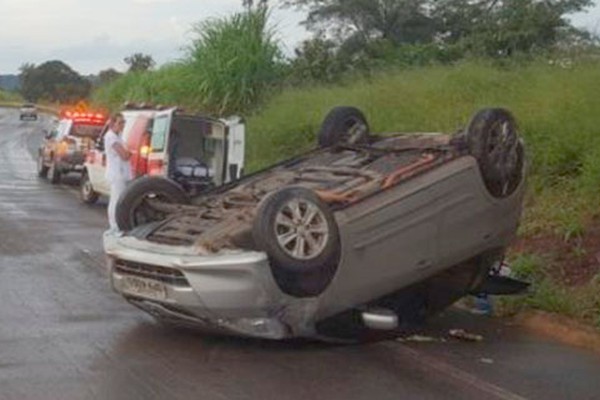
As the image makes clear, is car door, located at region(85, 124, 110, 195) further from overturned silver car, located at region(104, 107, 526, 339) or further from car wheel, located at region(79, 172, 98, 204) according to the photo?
overturned silver car, located at region(104, 107, 526, 339)

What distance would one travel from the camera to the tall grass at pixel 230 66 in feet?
85.7

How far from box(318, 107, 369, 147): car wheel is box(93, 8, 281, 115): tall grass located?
16.8 meters

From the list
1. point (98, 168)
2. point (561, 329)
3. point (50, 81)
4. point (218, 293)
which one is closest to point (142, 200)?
point (218, 293)

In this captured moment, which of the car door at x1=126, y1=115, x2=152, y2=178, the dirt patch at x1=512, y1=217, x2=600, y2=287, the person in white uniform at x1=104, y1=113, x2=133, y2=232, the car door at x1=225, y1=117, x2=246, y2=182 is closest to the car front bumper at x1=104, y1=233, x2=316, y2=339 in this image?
the dirt patch at x1=512, y1=217, x2=600, y2=287

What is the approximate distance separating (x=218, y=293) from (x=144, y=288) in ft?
2.47

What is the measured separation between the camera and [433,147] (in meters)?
8.07

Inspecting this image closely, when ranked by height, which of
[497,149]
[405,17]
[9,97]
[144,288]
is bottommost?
[9,97]

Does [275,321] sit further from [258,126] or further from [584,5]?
[584,5]

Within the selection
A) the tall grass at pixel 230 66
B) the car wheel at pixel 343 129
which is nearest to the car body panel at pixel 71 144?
the tall grass at pixel 230 66

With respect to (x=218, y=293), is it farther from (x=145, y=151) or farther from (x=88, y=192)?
(x=88, y=192)

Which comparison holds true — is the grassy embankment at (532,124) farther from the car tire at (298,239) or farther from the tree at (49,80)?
the tree at (49,80)

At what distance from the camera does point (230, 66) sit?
26.0 m

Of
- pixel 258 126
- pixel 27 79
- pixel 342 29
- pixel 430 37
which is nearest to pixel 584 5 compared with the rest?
pixel 430 37

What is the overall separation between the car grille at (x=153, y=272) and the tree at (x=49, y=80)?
365ft
